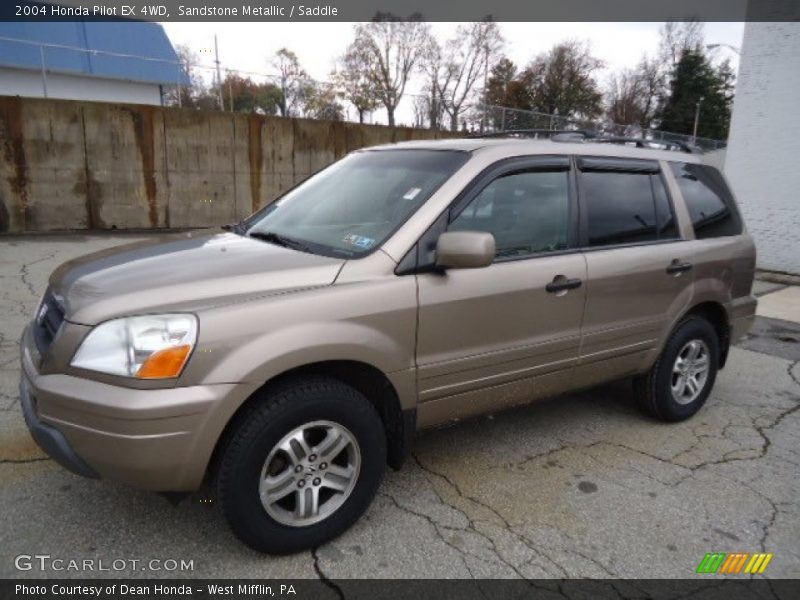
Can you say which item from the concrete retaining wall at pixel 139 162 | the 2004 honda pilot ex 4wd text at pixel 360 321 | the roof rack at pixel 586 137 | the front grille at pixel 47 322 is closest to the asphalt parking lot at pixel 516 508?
the 2004 honda pilot ex 4wd text at pixel 360 321

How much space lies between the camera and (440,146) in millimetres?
3271

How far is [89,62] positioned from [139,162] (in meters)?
13.2

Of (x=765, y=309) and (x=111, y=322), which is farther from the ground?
(x=111, y=322)

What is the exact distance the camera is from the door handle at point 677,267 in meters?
3.71

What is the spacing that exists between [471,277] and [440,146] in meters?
0.89

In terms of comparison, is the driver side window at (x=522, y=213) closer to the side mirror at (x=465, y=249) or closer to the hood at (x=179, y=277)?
the side mirror at (x=465, y=249)

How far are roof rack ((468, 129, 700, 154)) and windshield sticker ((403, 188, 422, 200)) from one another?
1.03 meters

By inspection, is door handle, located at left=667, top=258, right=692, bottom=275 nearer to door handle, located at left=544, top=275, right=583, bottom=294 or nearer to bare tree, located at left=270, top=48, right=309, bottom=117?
door handle, located at left=544, top=275, right=583, bottom=294

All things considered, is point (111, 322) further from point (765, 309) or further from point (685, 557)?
point (765, 309)

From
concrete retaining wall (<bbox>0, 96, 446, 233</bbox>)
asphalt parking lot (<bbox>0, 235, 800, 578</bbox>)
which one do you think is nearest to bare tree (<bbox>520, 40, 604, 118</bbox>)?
concrete retaining wall (<bbox>0, 96, 446, 233</bbox>)

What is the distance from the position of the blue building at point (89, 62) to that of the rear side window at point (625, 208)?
15.4m

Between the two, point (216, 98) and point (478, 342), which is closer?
point (478, 342)

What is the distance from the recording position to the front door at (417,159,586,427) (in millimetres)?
2783
